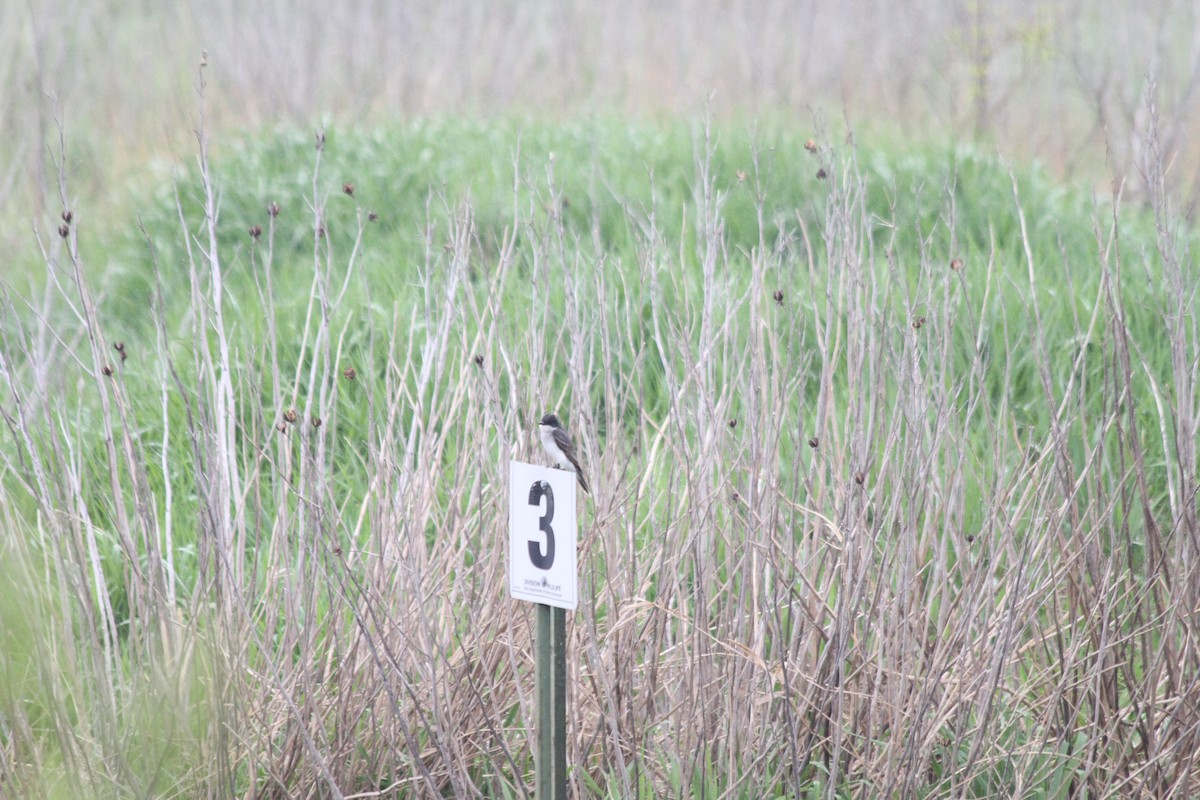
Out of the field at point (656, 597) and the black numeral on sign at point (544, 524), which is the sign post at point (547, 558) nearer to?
the black numeral on sign at point (544, 524)

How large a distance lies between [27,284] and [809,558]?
5024 millimetres

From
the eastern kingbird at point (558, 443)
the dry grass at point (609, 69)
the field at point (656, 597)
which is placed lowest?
the field at point (656, 597)

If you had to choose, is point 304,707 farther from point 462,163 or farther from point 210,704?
point 462,163

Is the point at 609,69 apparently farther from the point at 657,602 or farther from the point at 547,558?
the point at 547,558

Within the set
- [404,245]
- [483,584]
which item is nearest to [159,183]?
[404,245]

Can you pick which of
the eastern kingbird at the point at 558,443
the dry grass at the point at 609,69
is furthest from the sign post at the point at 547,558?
the dry grass at the point at 609,69

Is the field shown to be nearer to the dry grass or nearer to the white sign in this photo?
the white sign

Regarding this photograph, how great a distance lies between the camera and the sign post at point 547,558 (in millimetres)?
2119

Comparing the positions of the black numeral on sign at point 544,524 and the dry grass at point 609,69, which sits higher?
the dry grass at point 609,69

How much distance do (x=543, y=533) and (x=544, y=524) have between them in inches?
0.6

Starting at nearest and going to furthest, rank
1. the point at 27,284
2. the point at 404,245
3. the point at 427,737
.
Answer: the point at 427,737, the point at 404,245, the point at 27,284

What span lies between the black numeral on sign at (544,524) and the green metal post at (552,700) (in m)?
0.11

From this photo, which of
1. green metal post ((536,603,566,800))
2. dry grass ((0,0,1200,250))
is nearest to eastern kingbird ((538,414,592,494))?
green metal post ((536,603,566,800))

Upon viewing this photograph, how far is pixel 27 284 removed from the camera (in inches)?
251
